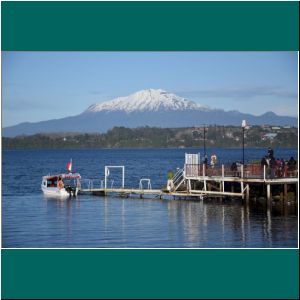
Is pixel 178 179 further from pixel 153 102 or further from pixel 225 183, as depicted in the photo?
pixel 153 102

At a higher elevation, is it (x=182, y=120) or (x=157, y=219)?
(x=182, y=120)

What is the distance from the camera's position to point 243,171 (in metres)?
30.6

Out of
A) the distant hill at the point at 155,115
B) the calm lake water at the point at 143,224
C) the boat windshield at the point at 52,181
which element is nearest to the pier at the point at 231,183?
the calm lake water at the point at 143,224

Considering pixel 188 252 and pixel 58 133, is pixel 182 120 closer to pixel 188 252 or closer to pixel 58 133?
pixel 58 133

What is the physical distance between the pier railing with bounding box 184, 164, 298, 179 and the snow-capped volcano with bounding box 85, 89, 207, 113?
64.8 m

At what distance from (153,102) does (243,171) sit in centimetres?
7630

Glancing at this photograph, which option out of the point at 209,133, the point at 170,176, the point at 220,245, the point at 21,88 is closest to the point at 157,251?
the point at 220,245

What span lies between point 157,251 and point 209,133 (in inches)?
3823

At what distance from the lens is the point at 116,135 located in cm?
12625

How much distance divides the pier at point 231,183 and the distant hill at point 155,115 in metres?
57.5

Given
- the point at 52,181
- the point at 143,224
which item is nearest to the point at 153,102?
the point at 52,181

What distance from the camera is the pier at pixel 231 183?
2978cm

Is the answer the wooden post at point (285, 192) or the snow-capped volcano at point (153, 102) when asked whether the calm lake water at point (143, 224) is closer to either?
the wooden post at point (285, 192)

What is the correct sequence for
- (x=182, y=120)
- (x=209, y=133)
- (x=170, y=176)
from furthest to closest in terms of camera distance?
(x=182, y=120) < (x=209, y=133) < (x=170, y=176)
